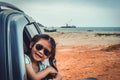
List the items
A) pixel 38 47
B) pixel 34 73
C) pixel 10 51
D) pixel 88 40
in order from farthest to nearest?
pixel 88 40, pixel 38 47, pixel 34 73, pixel 10 51

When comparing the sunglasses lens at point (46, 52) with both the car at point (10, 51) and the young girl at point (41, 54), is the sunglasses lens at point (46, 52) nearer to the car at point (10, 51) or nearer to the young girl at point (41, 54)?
the young girl at point (41, 54)

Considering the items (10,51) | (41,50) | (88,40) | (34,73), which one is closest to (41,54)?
(41,50)

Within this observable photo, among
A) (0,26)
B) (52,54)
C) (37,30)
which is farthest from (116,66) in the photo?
(0,26)

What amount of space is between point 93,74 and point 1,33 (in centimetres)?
1026

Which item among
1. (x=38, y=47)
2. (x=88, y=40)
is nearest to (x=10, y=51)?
(x=38, y=47)

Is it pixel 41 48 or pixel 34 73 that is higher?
pixel 41 48

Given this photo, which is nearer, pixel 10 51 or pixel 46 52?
pixel 10 51

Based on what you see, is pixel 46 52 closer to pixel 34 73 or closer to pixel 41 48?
pixel 41 48

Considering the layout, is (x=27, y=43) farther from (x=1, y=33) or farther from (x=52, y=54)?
(x=1, y=33)

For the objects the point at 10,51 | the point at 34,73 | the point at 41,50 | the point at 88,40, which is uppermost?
the point at 10,51

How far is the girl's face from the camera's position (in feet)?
6.88

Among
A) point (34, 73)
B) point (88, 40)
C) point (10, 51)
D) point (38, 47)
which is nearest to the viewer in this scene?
point (10, 51)

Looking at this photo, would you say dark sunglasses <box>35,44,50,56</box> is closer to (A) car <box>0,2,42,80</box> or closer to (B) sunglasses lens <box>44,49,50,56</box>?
(B) sunglasses lens <box>44,49,50,56</box>

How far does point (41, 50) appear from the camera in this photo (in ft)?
6.95
